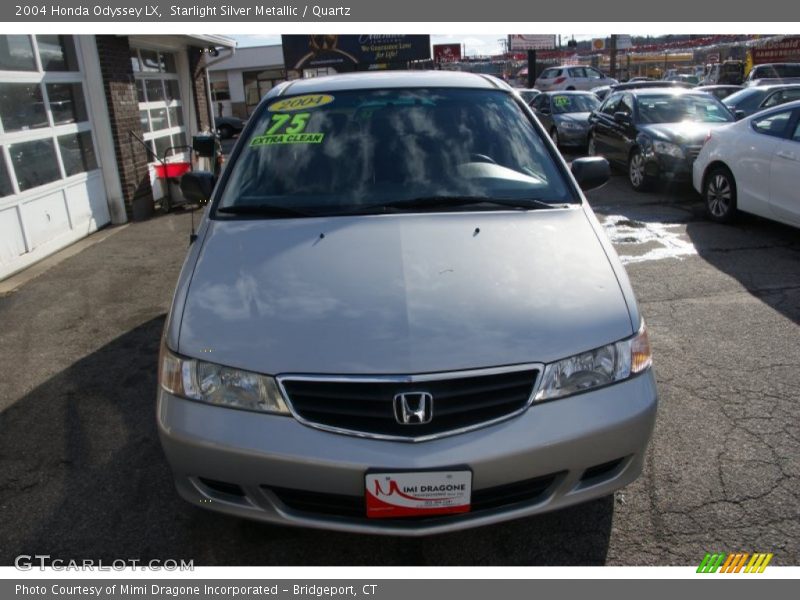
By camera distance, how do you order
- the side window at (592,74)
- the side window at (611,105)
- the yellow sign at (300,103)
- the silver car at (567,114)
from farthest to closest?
the side window at (592,74)
the silver car at (567,114)
the side window at (611,105)
the yellow sign at (300,103)

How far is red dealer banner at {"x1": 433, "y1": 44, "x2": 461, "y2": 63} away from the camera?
37.9 meters

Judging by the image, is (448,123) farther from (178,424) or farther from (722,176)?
(722,176)

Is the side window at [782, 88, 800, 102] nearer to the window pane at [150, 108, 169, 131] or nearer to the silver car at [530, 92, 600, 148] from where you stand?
the silver car at [530, 92, 600, 148]

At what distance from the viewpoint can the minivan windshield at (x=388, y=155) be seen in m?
3.09

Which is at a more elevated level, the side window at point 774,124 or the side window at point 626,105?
the side window at point 626,105

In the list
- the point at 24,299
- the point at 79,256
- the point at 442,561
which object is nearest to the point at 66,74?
the point at 79,256

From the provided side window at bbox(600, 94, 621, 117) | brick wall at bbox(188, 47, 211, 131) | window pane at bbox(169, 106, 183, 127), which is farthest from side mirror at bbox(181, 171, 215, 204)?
brick wall at bbox(188, 47, 211, 131)

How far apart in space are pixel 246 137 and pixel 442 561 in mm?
A: 2336

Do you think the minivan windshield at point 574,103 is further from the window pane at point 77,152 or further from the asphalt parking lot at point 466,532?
the window pane at point 77,152

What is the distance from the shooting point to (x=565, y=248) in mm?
2701

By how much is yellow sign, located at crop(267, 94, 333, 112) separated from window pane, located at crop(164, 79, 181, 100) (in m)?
8.79

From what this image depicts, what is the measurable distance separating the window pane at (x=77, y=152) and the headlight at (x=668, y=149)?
7873mm

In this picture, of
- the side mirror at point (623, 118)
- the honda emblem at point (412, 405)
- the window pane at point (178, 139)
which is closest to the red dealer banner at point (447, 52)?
the window pane at point (178, 139)

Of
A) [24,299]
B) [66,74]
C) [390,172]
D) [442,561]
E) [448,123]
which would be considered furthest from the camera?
[66,74]
